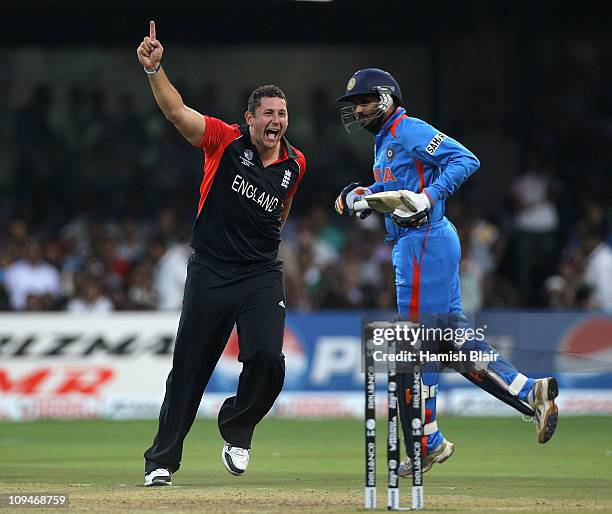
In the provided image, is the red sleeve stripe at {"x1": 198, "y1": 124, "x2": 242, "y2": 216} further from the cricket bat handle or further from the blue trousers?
the blue trousers

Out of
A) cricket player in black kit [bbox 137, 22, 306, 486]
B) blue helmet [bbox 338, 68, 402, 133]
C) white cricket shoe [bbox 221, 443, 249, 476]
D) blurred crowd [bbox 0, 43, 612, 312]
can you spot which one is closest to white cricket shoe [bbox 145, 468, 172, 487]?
cricket player in black kit [bbox 137, 22, 306, 486]

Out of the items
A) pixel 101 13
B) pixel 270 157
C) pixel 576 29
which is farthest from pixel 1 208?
pixel 270 157

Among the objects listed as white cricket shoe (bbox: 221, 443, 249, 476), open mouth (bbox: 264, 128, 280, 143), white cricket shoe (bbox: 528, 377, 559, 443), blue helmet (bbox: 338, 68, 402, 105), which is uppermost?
blue helmet (bbox: 338, 68, 402, 105)

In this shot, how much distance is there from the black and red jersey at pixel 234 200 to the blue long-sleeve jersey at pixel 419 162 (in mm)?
761

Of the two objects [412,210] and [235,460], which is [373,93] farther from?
[235,460]

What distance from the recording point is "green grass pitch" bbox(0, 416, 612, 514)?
293 inches

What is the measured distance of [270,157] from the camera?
8547 millimetres

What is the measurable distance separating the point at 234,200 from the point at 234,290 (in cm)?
55

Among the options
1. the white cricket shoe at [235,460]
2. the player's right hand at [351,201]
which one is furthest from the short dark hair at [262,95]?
the white cricket shoe at [235,460]

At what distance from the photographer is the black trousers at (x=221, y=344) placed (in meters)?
8.34

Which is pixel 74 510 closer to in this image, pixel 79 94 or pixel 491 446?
pixel 491 446

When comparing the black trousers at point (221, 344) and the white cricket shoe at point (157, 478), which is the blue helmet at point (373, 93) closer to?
the black trousers at point (221, 344)

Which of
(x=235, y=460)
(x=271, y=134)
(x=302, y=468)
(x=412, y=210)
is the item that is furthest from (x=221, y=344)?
(x=302, y=468)

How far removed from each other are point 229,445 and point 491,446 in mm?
4044
